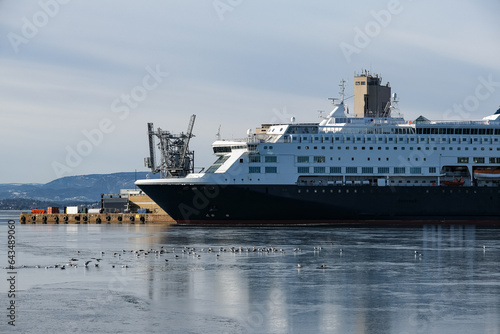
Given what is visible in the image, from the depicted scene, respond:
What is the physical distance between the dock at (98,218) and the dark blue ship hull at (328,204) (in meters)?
18.7

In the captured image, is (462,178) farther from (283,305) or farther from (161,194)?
(283,305)

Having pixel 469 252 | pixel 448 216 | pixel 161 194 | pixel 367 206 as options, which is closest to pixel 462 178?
pixel 448 216

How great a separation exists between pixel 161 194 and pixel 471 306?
53.6m

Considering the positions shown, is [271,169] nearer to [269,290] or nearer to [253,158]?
A: [253,158]

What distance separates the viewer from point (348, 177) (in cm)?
7550

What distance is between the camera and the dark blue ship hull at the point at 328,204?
7319cm

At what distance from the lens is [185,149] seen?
94812 mm

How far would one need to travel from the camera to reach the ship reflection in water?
21484mm

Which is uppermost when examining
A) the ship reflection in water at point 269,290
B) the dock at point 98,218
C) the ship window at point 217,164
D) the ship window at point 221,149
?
the ship window at point 221,149

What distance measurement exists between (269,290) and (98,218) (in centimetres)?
7970

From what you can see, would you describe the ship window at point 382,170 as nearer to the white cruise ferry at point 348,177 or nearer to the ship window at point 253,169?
the white cruise ferry at point 348,177

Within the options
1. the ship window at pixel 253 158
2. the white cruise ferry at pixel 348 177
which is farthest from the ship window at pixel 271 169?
the ship window at pixel 253 158

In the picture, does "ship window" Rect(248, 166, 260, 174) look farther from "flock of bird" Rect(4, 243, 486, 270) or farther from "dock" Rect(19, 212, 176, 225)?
"flock of bird" Rect(4, 243, 486, 270)

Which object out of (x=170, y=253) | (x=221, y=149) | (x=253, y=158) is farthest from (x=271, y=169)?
(x=170, y=253)
